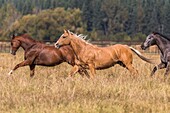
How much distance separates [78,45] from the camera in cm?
1221

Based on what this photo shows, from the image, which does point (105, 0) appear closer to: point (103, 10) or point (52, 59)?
point (103, 10)

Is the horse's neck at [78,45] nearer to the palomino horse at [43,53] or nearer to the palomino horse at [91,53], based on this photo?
the palomino horse at [91,53]

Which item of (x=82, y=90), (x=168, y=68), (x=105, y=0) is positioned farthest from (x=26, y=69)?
(x=105, y=0)

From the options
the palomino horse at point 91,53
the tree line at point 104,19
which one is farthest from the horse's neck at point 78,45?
the tree line at point 104,19

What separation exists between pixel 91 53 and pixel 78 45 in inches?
16.8

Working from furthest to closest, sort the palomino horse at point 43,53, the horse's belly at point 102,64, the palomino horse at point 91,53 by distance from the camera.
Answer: the palomino horse at point 43,53
the horse's belly at point 102,64
the palomino horse at point 91,53

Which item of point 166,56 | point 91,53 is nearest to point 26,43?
point 91,53

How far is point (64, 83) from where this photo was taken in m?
10.1

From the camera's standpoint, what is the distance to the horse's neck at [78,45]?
1217 centimetres

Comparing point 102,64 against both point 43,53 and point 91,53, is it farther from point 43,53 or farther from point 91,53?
point 43,53

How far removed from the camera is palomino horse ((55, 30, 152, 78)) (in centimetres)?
1209

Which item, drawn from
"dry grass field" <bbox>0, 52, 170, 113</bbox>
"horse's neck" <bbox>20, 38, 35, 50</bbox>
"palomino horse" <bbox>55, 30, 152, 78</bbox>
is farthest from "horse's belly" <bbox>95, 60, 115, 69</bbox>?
"horse's neck" <bbox>20, 38, 35, 50</bbox>

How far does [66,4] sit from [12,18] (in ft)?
53.0

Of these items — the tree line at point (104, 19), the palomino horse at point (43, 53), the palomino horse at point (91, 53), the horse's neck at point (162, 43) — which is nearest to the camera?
the palomino horse at point (91, 53)
